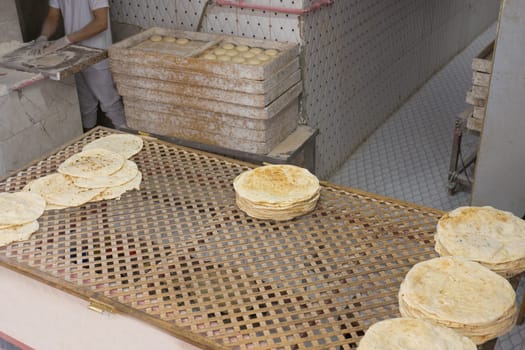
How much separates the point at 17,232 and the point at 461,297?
170 cm

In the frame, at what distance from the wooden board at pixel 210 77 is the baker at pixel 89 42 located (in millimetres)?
551

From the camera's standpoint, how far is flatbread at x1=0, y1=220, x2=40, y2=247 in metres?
2.28

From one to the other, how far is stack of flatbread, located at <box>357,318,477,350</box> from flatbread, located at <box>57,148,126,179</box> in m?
1.44

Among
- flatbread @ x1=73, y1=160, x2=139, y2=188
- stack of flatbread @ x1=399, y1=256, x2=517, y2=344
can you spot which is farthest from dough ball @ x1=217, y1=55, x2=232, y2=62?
stack of flatbread @ x1=399, y1=256, x2=517, y2=344

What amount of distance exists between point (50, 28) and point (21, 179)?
2.44m

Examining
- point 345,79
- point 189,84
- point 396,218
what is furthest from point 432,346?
point 345,79

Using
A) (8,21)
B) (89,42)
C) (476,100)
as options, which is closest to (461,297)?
(476,100)

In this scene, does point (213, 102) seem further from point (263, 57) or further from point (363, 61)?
point (363, 61)

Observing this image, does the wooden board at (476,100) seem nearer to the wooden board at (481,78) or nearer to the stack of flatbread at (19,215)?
the wooden board at (481,78)

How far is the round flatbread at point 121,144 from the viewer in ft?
9.36

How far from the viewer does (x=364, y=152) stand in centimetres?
540

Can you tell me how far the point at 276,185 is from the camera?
247 centimetres

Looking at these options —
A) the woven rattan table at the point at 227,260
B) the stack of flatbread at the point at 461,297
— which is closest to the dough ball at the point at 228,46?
the woven rattan table at the point at 227,260

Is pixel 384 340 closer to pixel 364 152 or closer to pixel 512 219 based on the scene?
pixel 512 219
